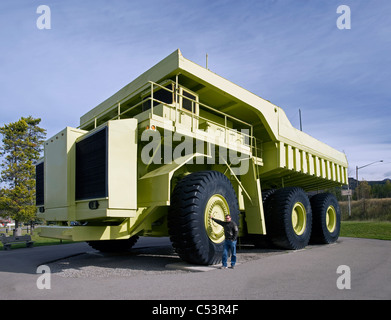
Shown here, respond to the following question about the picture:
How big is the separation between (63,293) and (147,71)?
5430 mm

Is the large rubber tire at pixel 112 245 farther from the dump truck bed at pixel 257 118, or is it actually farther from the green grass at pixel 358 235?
the green grass at pixel 358 235

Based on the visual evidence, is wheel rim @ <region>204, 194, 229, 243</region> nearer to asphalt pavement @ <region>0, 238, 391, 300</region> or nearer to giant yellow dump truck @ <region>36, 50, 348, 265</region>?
giant yellow dump truck @ <region>36, 50, 348, 265</region>

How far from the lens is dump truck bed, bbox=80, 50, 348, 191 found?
25.3ft

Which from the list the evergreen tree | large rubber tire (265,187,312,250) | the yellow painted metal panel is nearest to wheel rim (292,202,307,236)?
large rubber tire (265,187,312,250)

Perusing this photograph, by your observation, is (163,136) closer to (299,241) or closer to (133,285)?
(133,285)

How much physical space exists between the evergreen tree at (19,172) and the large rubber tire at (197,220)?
17018 millimetres

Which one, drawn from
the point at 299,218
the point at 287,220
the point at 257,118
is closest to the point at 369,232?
the point at 299,218

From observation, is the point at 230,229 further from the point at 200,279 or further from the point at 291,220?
the point at 291,220

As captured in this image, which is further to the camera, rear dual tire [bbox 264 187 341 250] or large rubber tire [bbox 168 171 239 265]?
rear dual tire [bbox 264 187 341 250]

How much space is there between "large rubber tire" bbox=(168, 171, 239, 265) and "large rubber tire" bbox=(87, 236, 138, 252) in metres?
3.83

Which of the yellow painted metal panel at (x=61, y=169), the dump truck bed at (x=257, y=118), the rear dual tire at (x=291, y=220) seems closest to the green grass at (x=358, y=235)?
the dump truck bed at (x=257, y=118)

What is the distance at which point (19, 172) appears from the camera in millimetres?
21141
